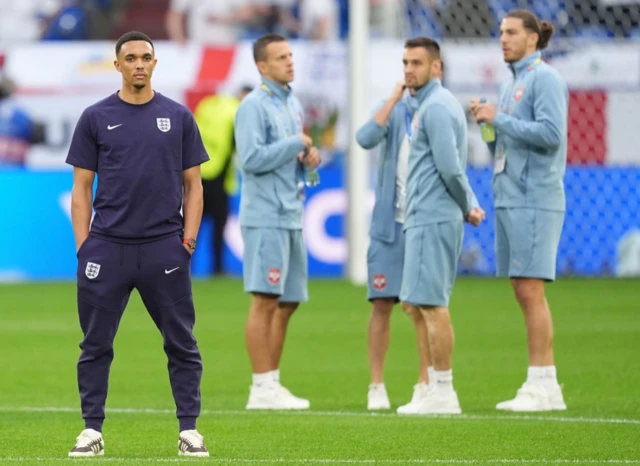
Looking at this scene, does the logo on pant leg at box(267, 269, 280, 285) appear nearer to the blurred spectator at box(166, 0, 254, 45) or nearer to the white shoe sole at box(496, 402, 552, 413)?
the white shoe sole at box(496, 402, 552, 413)

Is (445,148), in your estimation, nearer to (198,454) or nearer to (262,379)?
(262,379)

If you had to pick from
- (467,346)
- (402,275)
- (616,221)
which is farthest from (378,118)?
(616,221)

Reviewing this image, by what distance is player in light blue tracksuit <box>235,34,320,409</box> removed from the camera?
9.41m

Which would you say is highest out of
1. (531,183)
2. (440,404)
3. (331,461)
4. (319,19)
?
(319,19)

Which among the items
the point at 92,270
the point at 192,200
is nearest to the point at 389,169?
the point at 192,200

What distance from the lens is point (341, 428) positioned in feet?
27.1

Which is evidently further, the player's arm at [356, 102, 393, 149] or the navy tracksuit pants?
the player's arm at [356, 102, 393, 149]

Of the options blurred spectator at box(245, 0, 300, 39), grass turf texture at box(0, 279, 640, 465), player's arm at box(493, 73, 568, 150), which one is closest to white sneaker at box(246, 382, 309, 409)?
grass turf texture at box(0, 279, 640, 465)

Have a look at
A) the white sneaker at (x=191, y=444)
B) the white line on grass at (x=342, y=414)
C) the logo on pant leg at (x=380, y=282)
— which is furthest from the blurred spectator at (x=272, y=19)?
the white sneaker at (x=191, y=444)

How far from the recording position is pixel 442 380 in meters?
8.86

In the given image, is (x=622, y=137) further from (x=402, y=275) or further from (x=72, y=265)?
(x=402, y=275)

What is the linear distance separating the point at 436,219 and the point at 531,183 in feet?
2.66

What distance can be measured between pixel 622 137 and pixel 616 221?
1.30 meters

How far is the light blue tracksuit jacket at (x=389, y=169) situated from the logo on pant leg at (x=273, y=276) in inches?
26.2
